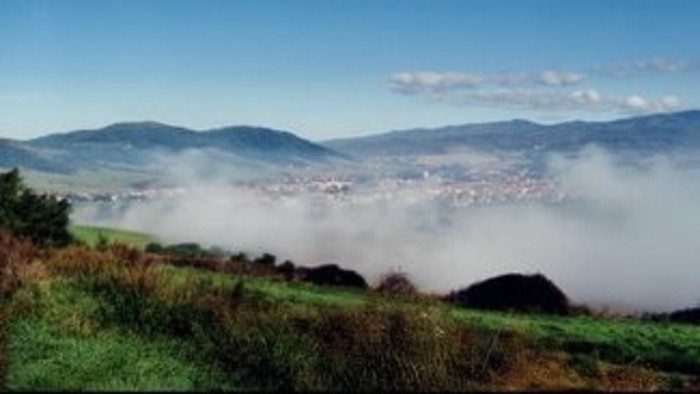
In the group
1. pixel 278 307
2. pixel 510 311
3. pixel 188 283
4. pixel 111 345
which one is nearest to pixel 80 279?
pixel 188 283

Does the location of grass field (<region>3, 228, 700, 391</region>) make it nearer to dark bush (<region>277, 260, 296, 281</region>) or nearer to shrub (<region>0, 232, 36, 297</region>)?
shrub (<region>0, 232, 36, 297</region>)

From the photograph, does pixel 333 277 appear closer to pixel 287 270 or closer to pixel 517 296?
pixel 287 270

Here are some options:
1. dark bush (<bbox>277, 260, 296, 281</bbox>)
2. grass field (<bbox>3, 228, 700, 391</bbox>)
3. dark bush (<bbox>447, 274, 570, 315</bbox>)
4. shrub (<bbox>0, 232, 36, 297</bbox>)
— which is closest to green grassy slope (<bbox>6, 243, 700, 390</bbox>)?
grass field (<bbox>3, 228, 700, 391</bbox>)

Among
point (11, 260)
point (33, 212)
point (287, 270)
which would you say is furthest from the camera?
point (33, 212)

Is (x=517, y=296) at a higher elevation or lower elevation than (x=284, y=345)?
lower

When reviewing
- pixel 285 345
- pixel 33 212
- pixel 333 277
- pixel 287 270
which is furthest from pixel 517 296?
pixel 33 212

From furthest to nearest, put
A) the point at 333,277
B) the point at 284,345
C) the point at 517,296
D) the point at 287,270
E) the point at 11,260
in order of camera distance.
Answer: the point at 287,270
the point at 333,277
the point at 517,296
the point at 11,260
the point at 284,345

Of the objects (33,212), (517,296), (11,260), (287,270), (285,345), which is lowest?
(517,296)
